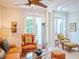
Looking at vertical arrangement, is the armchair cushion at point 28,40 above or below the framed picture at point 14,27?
below

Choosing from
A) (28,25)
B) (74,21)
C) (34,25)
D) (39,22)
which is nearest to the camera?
(28,25)

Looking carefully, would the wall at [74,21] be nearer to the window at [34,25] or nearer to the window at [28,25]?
the window at [34,25]

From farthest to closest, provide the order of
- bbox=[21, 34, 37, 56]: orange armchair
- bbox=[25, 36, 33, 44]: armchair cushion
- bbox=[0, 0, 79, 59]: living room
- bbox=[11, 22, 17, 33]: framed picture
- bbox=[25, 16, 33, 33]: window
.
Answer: bbox=[25, 16, 33, 33]: window, bbox=[11, 22, 17, 33]: framed picture, bbox=[0, 0, 79, 59]: living room, bbox=[25, 36, 33, 44]: armchair cushion, bbox=[21, 34, 37, 56]: orange armchair

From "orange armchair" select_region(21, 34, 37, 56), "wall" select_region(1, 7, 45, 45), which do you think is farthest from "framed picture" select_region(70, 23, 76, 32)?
"orange armchair" select_region(21, 34, 37, 56)

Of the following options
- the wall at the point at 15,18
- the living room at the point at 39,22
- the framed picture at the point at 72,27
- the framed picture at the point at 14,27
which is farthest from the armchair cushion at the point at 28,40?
the framed picture at the point at 72,27

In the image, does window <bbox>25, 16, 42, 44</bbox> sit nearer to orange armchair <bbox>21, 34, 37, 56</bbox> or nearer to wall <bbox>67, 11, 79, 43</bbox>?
orange armchair <bbox>21, 34, 37, 56</bbox>

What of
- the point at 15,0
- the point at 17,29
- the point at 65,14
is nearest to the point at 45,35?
the point at 17,29

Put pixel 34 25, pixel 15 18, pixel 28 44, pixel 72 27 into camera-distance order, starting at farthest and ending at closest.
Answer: pixel 72 27 → pixel 34 25 → pixel 15 18 → pixel 28 44

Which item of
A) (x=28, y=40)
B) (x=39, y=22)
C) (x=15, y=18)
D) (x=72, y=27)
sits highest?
(x=15, y=18)

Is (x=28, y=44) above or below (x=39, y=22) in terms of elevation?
below

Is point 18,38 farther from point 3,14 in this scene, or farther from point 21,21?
point 3,14

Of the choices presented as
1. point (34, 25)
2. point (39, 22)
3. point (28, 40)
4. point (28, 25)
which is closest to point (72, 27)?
point (39, 22)

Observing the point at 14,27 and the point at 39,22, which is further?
the point at 39,22

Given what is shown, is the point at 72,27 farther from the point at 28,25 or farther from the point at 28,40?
the point at 28,40
